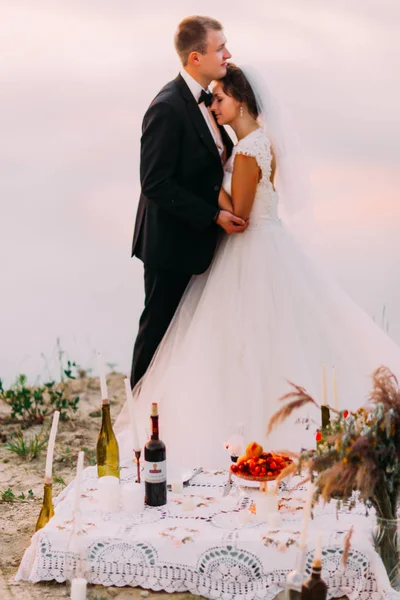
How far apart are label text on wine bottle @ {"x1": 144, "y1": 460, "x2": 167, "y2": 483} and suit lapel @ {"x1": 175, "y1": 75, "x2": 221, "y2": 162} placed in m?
2.08

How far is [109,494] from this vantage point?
3.49 meters

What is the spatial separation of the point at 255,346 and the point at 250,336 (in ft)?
0.21

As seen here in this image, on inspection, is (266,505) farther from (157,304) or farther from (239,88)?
(239,88)

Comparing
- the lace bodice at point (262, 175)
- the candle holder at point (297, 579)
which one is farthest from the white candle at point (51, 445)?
the lace bodice at point (262, 175)

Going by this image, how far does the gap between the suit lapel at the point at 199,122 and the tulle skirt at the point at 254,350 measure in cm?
53

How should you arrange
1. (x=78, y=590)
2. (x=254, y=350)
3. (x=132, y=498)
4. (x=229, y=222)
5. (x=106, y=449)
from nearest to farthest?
(x=78, y=590)
(x=132, y=498)
(x=106, y=449)
(x=254, y=350)
(x=229, y=222)

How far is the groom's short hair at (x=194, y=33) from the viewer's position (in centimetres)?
495

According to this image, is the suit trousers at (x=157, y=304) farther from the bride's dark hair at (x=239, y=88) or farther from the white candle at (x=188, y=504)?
the white candle at (x=188, y=504)

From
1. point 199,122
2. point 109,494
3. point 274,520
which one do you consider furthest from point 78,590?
point 199,122

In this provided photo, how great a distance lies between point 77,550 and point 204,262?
7.11ft

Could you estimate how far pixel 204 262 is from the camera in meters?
4.97

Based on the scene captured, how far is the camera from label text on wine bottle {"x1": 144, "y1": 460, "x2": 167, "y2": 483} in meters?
3.50

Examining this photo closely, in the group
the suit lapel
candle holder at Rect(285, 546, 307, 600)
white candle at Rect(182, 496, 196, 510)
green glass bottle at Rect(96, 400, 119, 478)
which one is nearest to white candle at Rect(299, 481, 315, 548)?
candle holder at Rect(285, 546, 307, 600)

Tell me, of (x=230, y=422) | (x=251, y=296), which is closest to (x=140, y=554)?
(x=230, y=422)
